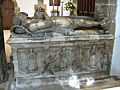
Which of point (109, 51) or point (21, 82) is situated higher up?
point (109, 51)

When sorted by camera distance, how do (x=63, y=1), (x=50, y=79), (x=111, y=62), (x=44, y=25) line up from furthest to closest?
(x=63, y=1)
(x=111, y=62)
(x=50, y=79)
(x=44, y=25)

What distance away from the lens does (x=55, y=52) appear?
2.72m

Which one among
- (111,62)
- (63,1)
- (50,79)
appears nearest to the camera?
(50,79)

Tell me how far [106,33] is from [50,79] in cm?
100

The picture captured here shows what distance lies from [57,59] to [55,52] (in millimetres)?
106

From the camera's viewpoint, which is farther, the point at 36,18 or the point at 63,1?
the point at 63,1

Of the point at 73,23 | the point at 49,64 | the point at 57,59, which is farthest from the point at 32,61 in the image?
the point at 73,23

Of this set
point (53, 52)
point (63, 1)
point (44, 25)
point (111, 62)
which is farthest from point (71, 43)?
point (63, 1)

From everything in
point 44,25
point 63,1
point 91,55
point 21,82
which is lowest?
point 21,82

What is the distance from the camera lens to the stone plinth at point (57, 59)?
8.59 feet

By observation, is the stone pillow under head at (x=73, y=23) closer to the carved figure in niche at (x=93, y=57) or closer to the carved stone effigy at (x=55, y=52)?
the carved stone effigy at (x=55, y=52)

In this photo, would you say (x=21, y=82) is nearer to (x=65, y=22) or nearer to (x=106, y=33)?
(x=65, y=22)

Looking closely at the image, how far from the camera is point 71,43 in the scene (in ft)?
8.91

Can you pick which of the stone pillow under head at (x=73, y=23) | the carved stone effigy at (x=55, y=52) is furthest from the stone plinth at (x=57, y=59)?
the stone pillow under head at (x=73, y=23)
